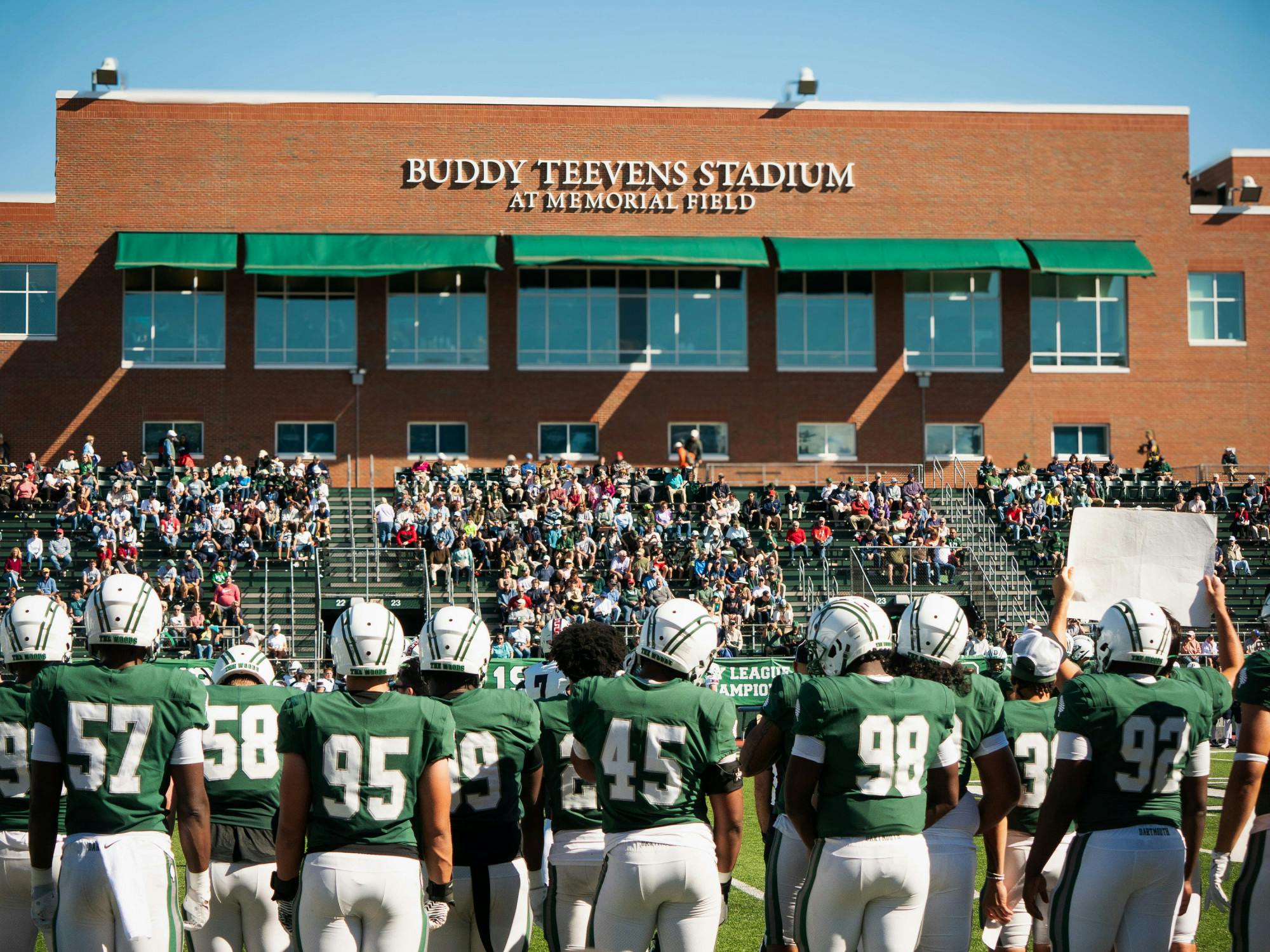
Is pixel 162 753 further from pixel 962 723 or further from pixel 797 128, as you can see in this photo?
pixel 797 128


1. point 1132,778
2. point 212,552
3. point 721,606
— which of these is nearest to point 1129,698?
point 1132,778

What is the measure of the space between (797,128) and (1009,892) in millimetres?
32915

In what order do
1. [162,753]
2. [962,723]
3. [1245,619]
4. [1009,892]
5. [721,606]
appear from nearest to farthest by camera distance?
[162,753] < [962,723] < [1009,892] < [721,606] < [1245,619]

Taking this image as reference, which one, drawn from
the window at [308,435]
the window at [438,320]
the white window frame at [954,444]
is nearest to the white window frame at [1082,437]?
the white window frame at [954,444]

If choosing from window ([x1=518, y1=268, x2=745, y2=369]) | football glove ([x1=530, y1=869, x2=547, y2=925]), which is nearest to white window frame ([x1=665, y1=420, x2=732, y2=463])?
window ([x1=518, y1=268, x2=745, y2=369])

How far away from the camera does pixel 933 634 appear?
6363mm

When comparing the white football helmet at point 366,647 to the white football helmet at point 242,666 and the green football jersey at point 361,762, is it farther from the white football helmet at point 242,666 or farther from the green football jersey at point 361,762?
the white football helmet at point 242,666

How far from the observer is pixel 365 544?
32.0 meters

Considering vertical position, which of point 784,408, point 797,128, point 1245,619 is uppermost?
point 797,128

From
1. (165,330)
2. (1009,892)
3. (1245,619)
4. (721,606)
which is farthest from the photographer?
(165,330)

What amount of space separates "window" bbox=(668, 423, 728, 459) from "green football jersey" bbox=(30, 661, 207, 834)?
32.0m

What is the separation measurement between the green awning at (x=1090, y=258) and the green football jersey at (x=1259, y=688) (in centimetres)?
3225

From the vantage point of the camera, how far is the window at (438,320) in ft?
123

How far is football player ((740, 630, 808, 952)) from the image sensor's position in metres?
6.33
